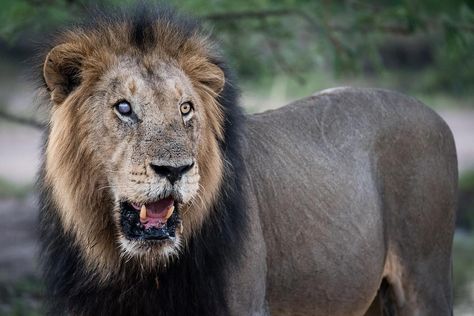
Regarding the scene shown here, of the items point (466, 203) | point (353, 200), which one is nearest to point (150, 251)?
point (353, 200)

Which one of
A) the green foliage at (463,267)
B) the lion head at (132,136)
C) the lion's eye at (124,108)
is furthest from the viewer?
the green foliage at (463,267)

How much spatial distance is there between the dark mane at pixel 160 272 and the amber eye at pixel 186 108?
280 mm

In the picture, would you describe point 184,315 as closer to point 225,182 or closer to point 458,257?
point 225,182

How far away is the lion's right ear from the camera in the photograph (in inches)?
205

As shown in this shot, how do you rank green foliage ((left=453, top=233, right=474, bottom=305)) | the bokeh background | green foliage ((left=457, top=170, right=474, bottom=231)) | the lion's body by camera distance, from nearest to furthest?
the lion's body, the bokeh background, green foliage ((left=453, top=233, right=474, bottom=305)), green foliage ((left=457, top=170, right=474, bottom=231))

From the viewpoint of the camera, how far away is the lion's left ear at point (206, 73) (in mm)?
5328

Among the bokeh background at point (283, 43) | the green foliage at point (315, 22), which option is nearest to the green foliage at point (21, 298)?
the bokeh background at point (283, 43)

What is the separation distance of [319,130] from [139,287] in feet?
4.65

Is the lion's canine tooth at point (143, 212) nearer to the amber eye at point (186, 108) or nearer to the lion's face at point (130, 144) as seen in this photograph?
the lion's face at point (130, 144)

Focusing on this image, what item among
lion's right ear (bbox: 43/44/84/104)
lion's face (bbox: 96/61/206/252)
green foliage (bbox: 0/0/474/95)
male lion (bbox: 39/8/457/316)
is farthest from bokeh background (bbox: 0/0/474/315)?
lion's face (bbox: 96/61/206/252)

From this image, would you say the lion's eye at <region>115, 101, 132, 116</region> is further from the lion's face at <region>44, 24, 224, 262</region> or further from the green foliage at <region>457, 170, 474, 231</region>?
the green foliage at <region>457, 170, 474, 231</region>

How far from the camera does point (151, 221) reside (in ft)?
16.4

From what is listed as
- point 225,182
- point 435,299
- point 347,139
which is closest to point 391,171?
point 347,139

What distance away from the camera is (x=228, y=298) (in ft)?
17.6
